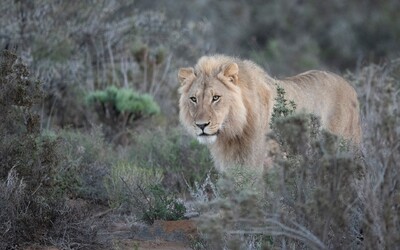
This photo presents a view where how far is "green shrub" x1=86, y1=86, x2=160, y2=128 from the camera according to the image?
12.8 meters

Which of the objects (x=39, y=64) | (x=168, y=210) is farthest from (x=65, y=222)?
(x=39, y=64)

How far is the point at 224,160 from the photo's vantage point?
8867mm

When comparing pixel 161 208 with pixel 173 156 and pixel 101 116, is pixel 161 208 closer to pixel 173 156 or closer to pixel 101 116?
pixel 173 156

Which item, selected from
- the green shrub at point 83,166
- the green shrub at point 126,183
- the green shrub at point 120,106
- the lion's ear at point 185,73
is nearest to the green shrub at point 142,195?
the green shrub at point 126,183

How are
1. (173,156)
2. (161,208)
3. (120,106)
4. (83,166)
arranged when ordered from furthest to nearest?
(120,106), (173,156), (83,166), (161,208)

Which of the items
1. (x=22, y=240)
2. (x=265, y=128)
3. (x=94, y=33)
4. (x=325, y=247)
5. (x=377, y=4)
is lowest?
(x=22, y=240)

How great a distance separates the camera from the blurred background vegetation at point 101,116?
23.5 ft

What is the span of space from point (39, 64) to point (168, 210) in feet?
17.8

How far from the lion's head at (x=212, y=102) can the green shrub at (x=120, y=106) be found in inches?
154

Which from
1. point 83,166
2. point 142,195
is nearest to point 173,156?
point 83,166

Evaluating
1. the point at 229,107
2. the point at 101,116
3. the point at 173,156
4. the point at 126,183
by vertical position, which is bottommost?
the point at 126,183

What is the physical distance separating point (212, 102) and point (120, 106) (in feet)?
14.1

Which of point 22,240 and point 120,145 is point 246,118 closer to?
point 22,240

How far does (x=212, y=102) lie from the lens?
860cm
